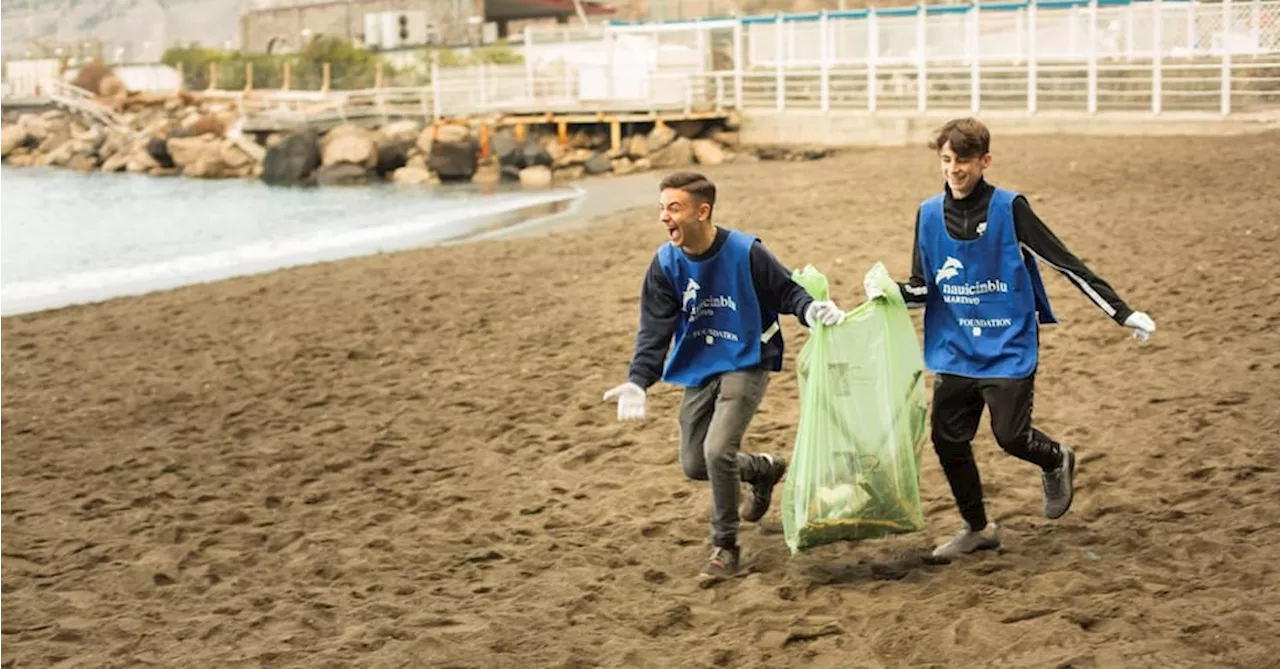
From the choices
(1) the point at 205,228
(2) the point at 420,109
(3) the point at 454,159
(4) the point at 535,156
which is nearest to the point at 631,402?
(1) the point at 205,228

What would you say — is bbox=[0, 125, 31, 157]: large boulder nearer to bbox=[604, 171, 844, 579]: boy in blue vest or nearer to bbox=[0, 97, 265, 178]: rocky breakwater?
bbox=[0, 97, 265, 178]: rocky breakwater

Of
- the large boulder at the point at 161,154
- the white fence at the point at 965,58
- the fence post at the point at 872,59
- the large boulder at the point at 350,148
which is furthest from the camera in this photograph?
the large boulder at the point at 161,154

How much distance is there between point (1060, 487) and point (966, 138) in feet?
4.58

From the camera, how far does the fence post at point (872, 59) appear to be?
1251 inches

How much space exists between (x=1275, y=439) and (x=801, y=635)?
10.1ft

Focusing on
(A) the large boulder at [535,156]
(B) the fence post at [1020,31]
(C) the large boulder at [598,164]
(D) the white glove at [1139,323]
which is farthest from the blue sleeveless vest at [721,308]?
(A) the large boulder at [535,156]

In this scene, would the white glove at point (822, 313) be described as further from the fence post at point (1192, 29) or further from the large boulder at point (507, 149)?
the large boulder at point (507, 149)

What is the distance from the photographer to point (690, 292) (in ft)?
18.0

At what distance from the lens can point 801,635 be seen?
4898 millimetres

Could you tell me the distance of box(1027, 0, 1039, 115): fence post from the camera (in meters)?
28.3

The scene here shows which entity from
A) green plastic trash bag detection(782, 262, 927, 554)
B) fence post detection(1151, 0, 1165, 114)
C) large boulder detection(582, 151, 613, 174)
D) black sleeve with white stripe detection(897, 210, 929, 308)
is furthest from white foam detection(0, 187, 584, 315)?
black sleeve with white stripe detection(897, 210, 929, 308)

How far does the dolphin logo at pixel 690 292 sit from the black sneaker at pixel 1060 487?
4.86 ft

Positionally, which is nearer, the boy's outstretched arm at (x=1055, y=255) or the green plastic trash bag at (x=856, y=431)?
the boy's outstretched arm at (x=1055, y=255)

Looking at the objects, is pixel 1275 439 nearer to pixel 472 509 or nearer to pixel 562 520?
pixel 562 520
